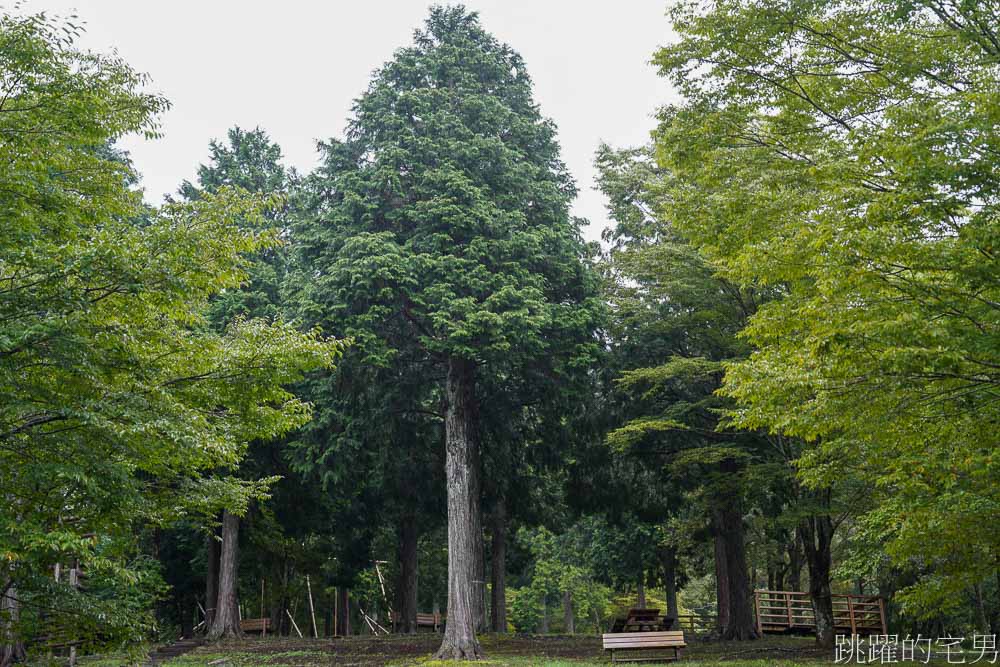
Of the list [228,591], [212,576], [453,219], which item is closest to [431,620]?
[212,576]

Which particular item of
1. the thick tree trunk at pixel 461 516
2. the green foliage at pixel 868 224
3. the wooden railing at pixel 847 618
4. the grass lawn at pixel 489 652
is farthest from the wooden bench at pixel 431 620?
the green foliage at pixel 868 224

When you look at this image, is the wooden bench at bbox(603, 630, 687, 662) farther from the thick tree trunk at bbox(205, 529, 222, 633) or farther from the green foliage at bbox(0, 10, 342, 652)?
the thick tree trunk at bbox(205, 529, 222, 633)

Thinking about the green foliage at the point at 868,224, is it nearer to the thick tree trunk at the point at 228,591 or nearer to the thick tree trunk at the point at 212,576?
the thick tree trunk at the point at 228,591

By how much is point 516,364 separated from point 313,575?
1799 cm

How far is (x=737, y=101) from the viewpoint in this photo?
9922mm

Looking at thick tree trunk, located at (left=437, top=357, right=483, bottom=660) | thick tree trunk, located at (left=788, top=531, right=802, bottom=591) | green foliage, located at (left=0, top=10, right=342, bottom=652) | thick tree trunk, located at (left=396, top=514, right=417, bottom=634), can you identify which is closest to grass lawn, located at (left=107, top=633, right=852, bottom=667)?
thick tree trunk, located at (left=437, top=357, right=483, bottom=660)

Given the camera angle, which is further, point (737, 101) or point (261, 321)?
point (261, 321)

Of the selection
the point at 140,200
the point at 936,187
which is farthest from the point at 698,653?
the point at 140,200

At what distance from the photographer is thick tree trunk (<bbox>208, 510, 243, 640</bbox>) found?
2195 cm

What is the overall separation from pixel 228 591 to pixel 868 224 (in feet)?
65.9

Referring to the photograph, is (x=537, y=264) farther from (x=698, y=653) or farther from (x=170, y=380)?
(x=170, y=380)

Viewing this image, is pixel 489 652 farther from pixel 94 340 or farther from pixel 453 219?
pixel 94 340

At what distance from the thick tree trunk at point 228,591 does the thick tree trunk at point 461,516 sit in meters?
7.32

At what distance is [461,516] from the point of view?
17484 mm
